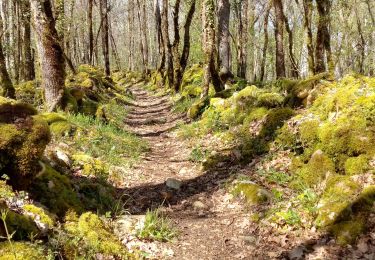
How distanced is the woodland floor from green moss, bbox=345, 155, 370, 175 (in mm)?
1294

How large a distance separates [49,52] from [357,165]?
795 cm

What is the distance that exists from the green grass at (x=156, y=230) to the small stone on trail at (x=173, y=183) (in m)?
1.75

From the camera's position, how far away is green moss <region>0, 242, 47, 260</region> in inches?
131

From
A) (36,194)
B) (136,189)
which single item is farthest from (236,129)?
(36,194)

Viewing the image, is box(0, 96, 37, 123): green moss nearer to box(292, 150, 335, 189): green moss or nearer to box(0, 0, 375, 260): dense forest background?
box(0, 0, 375, 260): dense forest background

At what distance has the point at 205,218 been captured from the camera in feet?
18.7

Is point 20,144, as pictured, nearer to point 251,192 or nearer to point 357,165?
point 251,192

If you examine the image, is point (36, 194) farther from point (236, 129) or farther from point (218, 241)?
point (236, 129)

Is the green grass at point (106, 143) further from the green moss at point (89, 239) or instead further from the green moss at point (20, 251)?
the green moss at point (20, 251)

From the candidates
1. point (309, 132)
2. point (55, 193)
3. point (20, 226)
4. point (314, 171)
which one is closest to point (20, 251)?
point (20, 226)

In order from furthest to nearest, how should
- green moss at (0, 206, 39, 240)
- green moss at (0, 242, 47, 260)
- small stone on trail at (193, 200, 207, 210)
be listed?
small stone on trail at (193, 200, 207, 210) → green moss at (0, 206, 39, 240) → green moss at (0, 242, 47, 260)

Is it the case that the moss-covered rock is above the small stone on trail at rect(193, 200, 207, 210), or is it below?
above

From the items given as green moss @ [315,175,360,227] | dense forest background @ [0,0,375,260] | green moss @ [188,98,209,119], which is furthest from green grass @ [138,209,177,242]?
green moss @ [188,98,209,119]

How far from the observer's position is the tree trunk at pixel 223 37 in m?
14.1
